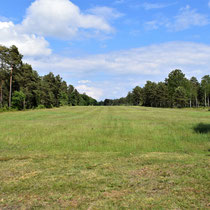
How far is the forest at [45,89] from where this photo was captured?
177 ft

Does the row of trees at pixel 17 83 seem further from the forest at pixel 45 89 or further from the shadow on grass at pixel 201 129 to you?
the shadow on grass at pixel 201 129

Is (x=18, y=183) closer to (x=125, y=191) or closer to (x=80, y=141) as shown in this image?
(x=125, y=191)

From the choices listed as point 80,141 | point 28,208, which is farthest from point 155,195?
point 80,141

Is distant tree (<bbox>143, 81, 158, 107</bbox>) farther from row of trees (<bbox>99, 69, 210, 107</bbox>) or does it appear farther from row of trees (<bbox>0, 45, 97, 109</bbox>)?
row of trees (<bbox>0, 45, 97, 109</bbox>)

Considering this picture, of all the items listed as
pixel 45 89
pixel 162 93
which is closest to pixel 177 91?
pixel 162 93

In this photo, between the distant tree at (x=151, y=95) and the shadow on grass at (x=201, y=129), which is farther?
the distant tree at (x=151, y=95)

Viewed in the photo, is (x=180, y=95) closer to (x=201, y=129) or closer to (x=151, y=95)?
(x=151, y=95)

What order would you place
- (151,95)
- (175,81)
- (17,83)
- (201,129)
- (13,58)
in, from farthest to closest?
(151,95)
(175,81)
(17,83)
(13,58)
(201,129)

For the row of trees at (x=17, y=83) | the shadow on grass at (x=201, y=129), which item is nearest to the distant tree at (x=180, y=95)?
the row of trees at (x=17, y=83)

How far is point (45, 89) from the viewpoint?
87188mm

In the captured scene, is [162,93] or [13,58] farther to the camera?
[162,93]

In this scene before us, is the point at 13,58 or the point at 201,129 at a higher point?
the point at 13,58

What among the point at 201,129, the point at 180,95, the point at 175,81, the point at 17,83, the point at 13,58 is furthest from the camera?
the point at 175,81

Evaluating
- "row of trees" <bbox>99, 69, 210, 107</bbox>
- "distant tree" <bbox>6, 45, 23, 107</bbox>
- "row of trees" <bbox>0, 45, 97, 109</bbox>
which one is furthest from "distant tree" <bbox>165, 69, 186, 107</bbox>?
"distant tree" <bbox>6, 45, 23, 107</bbox>
